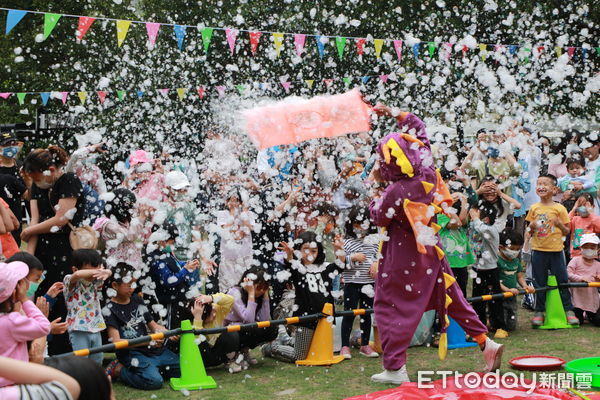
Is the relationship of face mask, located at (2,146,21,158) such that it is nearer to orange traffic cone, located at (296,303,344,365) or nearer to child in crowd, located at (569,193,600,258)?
orange traffic cone, located at (296,303,344,365)

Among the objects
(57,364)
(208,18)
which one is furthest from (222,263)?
(208,18)

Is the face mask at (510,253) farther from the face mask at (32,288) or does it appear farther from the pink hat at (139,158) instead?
the face mask at (32,288)

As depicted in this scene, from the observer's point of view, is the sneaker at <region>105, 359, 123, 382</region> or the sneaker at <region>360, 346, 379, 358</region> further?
the sneaker at <region>360, 346, 379, 358</region>

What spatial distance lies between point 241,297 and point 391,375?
158cm

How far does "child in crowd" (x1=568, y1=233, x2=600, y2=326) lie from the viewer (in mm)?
7816

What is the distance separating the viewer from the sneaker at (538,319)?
25.5 ft

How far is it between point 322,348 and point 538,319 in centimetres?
251

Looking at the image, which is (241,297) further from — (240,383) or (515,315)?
(515,315)

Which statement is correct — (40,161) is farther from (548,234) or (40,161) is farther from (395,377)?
(548,234)

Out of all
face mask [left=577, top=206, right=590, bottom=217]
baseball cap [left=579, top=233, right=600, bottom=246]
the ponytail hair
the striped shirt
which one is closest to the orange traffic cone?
the striped shirt

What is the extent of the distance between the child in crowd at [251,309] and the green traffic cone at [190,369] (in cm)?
56

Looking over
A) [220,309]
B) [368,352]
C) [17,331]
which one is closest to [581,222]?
[368,352]

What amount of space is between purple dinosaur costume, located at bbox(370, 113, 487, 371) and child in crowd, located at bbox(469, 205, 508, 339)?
196 cm

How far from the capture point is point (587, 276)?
8078 mm
